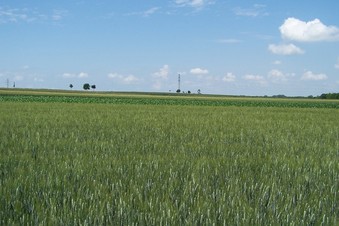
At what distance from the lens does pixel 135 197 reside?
3350 millimetres

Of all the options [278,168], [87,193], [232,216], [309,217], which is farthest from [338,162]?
[87,193]

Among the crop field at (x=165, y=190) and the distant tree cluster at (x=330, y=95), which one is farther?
the distant tree cluster at (x=330, y=95)

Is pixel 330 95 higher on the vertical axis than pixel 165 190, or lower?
higher

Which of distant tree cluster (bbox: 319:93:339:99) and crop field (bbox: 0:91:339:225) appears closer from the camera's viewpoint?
crop field (bbox: 0:91:339:225)

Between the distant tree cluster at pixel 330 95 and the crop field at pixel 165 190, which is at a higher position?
the distant tree cluster at pixel 330 95

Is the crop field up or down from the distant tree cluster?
down

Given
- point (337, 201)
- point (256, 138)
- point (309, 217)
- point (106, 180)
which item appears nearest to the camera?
point (309, 217)

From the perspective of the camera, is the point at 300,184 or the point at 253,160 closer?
the point at 300,184

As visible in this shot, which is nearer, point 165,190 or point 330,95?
point 165,190

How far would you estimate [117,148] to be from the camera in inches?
261

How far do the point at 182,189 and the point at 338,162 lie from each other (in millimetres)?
3366

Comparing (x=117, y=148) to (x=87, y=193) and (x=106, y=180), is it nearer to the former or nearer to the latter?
(x=106, y=180)

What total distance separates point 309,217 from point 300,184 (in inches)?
49.3

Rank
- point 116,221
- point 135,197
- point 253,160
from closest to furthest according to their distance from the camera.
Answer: point 116,221 < point 135,197 < point 253,160
